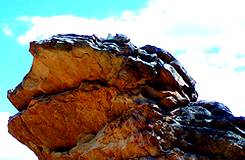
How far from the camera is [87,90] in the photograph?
34.9 meters

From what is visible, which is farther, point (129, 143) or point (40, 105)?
point (40, 105)

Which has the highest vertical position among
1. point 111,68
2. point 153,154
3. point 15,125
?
point 111,68

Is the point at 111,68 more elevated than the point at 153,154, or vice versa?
the point at 111,68

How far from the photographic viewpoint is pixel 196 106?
112 ft

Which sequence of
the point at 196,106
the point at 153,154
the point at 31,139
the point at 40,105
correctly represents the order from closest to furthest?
the point at 153,154 < the point at 196,106 < the point at 40,105 < the point at 31,139

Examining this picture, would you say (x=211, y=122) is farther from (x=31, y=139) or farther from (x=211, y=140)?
(x=31, y=139)

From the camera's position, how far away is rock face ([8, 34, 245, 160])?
104 feet

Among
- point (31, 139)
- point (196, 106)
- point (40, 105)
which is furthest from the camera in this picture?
point (31, 139)

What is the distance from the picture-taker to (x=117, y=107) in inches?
1340

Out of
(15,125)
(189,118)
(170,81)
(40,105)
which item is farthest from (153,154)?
(15,125)

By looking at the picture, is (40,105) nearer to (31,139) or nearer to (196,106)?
(31,139)

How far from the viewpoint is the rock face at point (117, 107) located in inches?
1243

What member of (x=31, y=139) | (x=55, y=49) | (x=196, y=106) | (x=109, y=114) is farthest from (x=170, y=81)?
(x=31, y=139)

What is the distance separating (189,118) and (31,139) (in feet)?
45.9
